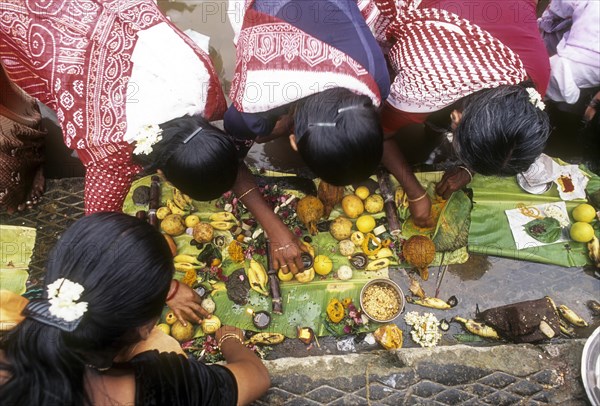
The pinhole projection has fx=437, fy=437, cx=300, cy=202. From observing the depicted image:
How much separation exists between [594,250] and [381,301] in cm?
191

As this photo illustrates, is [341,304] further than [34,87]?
Yes

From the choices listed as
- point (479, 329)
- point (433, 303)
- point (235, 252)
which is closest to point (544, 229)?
point (479, 329)

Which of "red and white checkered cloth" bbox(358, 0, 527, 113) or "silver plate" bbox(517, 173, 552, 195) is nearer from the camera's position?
"red and white checkered cloth" bbox(358, 0, 527, 113)

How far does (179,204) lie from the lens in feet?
12.2

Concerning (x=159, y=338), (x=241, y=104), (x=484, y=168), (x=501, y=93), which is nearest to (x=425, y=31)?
(x=501, y=93)

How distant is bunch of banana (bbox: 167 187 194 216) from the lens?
12.2 ft

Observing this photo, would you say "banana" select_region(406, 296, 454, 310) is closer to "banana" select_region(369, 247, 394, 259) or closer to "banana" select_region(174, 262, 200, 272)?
"banana" select_region(369, 247, 394, 259)

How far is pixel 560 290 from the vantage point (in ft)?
12.2

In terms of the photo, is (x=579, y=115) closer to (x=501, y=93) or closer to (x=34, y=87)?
(x=501, y=93)

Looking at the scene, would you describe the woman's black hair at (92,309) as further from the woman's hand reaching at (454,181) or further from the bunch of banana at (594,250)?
the bunch of banana at (594,250)

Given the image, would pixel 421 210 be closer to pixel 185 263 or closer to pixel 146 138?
pixel 185 263

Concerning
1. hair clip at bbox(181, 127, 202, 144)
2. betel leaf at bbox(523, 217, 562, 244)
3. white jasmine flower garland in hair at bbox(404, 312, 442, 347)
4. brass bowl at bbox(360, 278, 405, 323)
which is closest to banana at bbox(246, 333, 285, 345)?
brass bowl at bbox(360, 278, 405, 323)

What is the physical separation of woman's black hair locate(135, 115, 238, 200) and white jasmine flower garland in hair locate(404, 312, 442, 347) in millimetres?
1932

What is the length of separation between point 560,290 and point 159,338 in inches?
128
